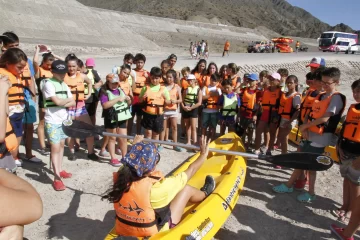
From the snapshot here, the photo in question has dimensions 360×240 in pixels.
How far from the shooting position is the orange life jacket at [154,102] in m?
5.28

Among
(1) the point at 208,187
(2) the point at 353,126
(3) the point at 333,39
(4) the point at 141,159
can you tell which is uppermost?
(3) the point at 333,39

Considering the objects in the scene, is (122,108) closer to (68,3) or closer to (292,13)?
(68,3)

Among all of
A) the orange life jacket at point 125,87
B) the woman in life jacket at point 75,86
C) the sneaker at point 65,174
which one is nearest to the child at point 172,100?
the orange life jacket at point 125,87

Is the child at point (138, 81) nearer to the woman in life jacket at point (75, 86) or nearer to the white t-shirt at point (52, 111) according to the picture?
the woman in life jacket at point (75, 86)

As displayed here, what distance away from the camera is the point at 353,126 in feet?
11.1

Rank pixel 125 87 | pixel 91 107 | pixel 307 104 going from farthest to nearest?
1. pixel 91 107
2. pixel 125 87
3. pixel 307 104

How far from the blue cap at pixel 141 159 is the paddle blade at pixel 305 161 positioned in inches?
66.8

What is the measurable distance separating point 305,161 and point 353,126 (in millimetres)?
658

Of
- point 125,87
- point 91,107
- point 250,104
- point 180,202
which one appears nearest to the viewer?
point 180,202

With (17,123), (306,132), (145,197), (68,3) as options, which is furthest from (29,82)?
(68,3)

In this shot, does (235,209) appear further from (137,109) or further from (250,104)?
(137,109)

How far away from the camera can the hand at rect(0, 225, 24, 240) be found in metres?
1.17

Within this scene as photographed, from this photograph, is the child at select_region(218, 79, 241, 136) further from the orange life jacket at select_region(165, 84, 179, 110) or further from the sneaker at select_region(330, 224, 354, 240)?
the sneaker at select_region(330, 224, 354, 240)

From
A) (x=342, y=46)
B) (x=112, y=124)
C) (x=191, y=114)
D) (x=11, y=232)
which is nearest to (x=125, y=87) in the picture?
(x=112, y=124)
